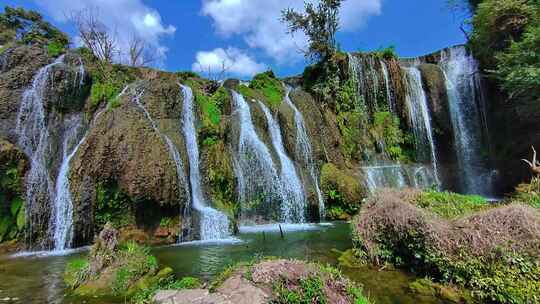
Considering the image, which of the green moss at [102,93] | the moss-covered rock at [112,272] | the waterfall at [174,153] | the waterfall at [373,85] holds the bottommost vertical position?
the moss-covered rock at [112,272]

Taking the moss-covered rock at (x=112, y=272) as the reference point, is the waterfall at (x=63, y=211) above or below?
above

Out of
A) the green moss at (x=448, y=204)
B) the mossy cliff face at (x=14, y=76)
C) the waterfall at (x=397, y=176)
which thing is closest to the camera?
the green moss at (x=448, y=204)

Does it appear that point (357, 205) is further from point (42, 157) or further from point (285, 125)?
point (42, 157)

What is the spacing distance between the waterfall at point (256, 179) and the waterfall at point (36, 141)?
7.44 m

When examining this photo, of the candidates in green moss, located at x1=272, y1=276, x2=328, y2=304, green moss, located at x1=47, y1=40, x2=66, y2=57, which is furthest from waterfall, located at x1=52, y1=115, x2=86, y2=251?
green moss, located at x1=272, y1=276, x2=328, y2=304

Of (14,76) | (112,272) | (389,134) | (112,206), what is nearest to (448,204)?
(112,272)

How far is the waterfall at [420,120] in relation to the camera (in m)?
20.1

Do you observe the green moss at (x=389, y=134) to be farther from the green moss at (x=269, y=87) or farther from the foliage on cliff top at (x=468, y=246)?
the foliage on cliff top at (x=468, y=246)

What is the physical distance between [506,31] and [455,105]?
5.19 m

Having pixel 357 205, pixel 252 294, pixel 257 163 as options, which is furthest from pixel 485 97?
pixel 252 294

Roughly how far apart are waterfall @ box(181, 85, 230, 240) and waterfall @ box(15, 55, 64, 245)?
5.02 meters

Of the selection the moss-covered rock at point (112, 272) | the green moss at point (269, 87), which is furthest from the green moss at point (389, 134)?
the moss-covered rock at point (112, 272)

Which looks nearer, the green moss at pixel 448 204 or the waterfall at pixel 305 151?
the green moss at pixel 448 204

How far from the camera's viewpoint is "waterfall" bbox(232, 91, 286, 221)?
14.5 meters
